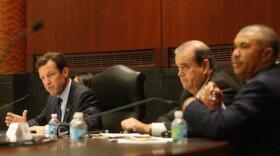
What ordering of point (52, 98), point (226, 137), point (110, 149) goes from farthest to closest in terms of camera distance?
point (52, 98) < point (226, 137) < point (110, 149)

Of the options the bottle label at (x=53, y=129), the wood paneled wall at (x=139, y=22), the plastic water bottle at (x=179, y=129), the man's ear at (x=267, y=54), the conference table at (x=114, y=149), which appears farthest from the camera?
the wood paneled wall at (x=139, y=22)

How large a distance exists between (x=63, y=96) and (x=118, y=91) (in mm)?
429

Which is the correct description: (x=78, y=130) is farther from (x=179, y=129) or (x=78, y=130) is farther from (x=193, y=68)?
(x=193, y=68)

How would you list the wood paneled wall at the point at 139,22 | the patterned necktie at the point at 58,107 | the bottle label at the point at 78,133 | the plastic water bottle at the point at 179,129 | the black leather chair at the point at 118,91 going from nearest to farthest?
the plastic water bottle at the point at 179,129 < the bottle label at the point at 78,133 < the black leather chair at the point at 118,91 < the patterned necktie at the point at 58,107 < the wood paneled wall at the point at 139,22


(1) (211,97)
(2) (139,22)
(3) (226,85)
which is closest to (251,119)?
(1) (211,97)

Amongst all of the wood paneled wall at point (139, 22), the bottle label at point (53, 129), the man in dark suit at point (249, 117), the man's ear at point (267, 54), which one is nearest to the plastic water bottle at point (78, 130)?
the bottle label at point (53, 129)

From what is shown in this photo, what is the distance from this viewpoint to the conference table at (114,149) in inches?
78.6

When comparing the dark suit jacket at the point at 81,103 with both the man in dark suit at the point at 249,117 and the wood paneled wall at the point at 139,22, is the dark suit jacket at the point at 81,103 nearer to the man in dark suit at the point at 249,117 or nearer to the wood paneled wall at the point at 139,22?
the wood paneled wall at the point at 139,22

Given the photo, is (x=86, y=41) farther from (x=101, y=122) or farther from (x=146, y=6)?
(x=101, y=122)

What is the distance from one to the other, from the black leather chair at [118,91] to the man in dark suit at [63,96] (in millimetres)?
125

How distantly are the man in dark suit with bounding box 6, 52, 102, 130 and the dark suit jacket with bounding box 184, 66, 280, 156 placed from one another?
4.36 ft

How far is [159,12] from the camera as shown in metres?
4.72

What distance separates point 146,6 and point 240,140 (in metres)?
2.62

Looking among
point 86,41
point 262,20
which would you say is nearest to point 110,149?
point 262,20
